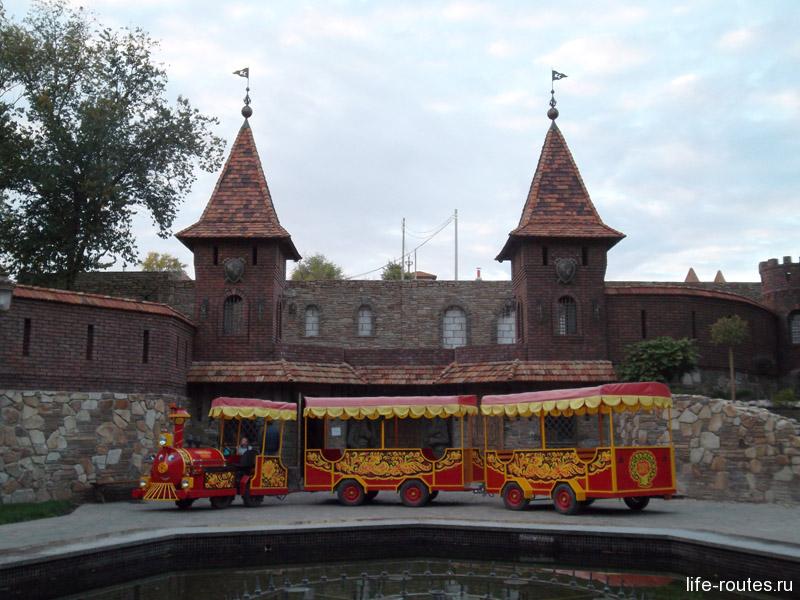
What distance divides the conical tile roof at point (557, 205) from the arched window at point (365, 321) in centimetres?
1099

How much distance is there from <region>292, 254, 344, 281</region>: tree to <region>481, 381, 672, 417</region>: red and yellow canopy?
157 feet

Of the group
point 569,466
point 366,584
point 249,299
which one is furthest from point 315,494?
point 366,584

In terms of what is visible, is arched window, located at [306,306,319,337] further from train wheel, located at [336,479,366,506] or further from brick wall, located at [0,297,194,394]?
train wheel, located at [336,479,366,506]

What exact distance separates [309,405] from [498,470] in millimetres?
4210

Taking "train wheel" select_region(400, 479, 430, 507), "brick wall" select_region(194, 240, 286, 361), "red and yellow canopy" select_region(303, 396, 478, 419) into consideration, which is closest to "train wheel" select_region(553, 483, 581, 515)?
"red and yellow canopy" select_region(303, 396, 478, 419)

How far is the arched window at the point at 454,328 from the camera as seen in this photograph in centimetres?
3459

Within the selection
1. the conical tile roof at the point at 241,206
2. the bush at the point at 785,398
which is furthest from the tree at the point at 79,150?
the bush at the point at 785,398

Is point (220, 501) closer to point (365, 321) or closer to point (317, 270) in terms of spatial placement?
point (365, 321)

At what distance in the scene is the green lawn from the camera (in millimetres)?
14219

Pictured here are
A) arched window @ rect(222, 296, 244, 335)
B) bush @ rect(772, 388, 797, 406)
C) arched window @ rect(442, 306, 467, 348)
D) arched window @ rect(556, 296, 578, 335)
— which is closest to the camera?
bush @ rect(772, 388, 797, 406)

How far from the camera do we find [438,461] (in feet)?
56.7

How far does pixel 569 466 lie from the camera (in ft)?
51.4

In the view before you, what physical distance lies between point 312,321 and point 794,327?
718 inches

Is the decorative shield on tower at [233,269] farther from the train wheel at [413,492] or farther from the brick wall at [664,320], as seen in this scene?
the brick wall at [664,320]
